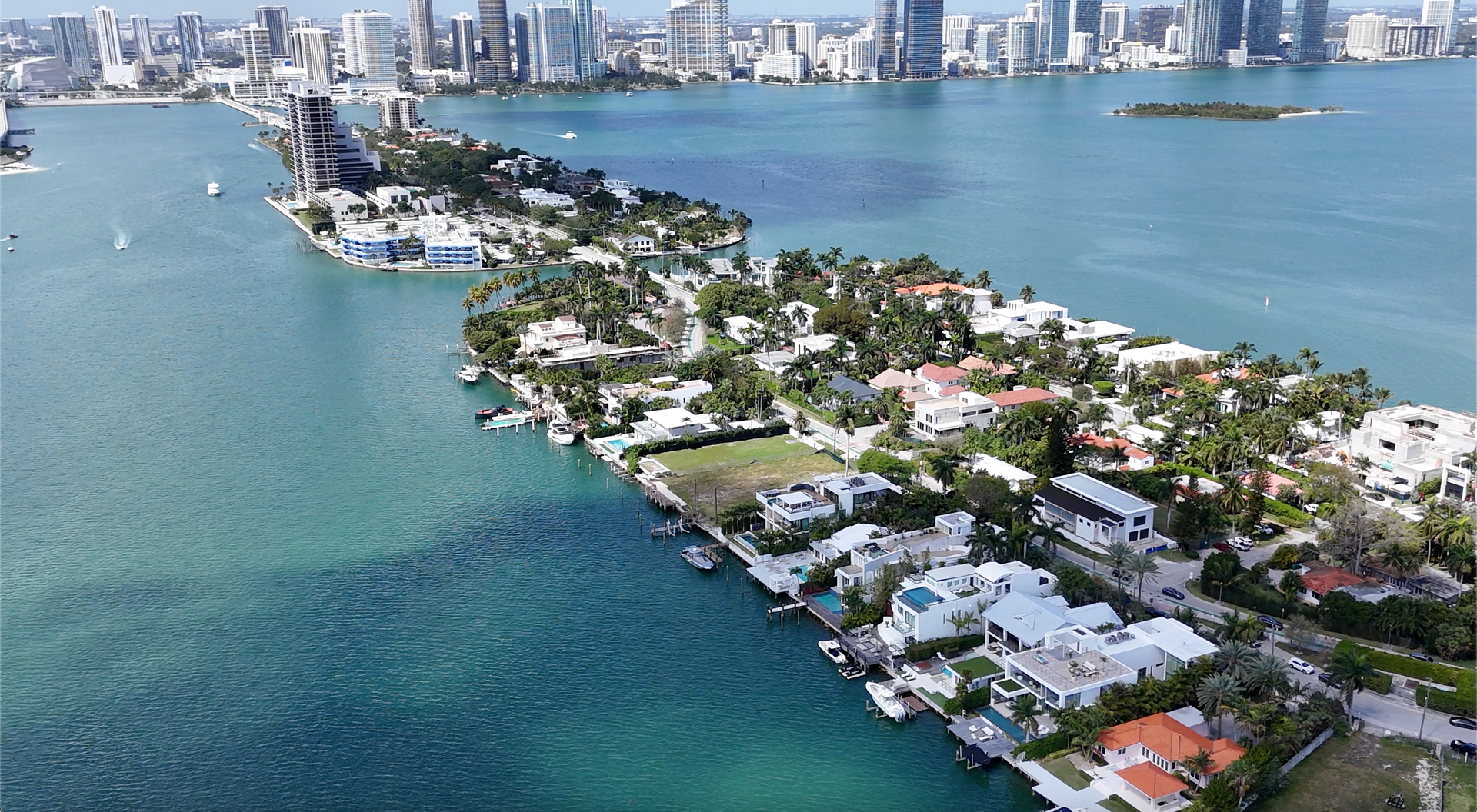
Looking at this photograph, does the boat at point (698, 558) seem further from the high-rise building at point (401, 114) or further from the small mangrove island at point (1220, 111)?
the small mangrove island at point (1220, 111)

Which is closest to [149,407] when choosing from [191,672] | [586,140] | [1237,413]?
[191,672]

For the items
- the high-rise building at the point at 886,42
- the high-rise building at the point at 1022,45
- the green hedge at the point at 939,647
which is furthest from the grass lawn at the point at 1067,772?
the high-rise building at the point at 1022,45

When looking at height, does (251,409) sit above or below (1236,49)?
below

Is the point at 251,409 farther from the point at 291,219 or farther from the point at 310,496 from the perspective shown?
the point at 291,219

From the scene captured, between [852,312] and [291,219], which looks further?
[291,219]

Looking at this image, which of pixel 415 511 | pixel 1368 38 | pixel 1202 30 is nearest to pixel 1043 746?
pixel 415 511

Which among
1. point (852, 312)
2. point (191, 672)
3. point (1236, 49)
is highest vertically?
point (1236, 49)
